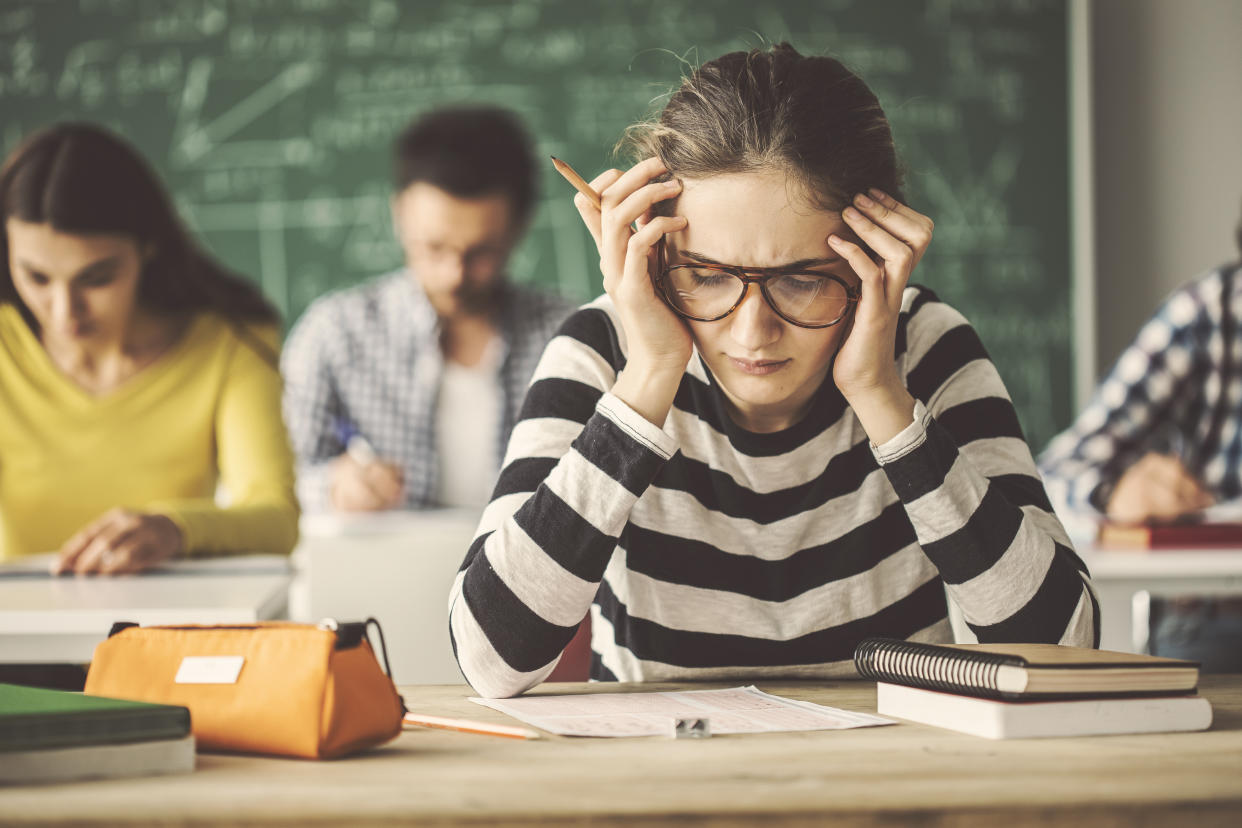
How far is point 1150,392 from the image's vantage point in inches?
105

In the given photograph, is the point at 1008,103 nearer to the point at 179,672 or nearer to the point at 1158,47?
the point at 1158,47

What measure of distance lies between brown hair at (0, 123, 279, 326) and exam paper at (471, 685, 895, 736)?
150 cm

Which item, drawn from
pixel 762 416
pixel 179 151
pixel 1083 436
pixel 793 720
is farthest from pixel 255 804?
pixel 179 151

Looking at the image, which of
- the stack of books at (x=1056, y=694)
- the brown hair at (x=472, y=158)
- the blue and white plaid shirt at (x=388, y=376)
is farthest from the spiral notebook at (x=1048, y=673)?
the brown hair at (x=472, y=158)

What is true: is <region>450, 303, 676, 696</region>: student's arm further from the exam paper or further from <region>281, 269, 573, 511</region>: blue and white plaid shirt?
<region>281, 269, 573, 511</region>: blue and white plaid shirt

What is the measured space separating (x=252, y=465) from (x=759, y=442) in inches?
53.1

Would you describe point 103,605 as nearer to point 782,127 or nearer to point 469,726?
point 469,726

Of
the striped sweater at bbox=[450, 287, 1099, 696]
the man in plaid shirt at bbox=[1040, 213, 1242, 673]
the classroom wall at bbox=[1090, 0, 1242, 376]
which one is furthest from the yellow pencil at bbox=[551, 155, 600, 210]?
the classroom wall at bbox=[1090, 0, 1242, 376]

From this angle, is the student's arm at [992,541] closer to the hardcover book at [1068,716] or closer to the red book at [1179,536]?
the hardcover book at [1068,716]

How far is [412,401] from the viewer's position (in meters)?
3.51

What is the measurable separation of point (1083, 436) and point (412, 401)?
5.97 feet

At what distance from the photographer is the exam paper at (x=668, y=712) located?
0.87 metres

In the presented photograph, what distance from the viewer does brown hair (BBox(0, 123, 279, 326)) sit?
2.13 metres

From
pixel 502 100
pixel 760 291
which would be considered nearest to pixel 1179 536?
pixel 760 291
